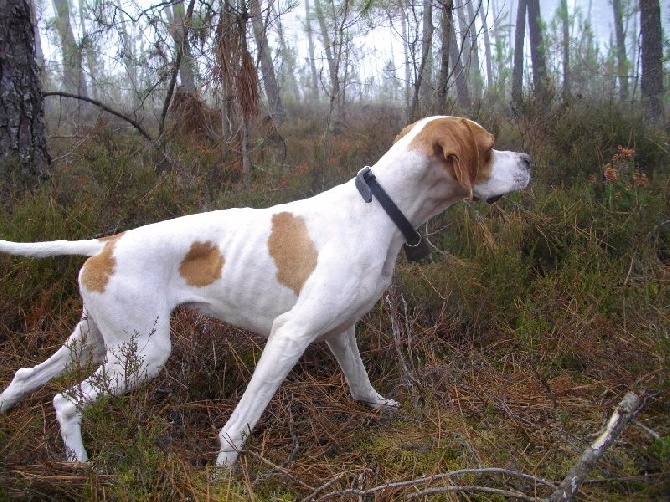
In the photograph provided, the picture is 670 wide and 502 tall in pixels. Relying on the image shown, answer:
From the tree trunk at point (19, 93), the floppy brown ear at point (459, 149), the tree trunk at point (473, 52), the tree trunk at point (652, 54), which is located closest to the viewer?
the floppy brown ear at point (459, 149)

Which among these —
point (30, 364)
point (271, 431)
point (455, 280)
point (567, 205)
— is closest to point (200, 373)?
point (271, 431)

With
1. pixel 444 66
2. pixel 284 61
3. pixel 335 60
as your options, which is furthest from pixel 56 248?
pixel 284 61

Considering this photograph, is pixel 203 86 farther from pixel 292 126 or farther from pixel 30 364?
pixel 292 126

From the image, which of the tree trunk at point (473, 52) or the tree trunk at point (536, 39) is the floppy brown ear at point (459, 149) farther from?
the tree trunk at point (536, 39)

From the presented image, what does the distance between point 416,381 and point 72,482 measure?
1592 mm

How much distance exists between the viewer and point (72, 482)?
85.4 inches

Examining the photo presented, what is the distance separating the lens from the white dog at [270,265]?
98.7 inches

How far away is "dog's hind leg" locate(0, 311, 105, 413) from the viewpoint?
9.27ft

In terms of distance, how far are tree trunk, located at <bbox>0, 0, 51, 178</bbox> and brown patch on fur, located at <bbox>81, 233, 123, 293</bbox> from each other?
227 centimetres

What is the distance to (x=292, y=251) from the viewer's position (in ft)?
8.87

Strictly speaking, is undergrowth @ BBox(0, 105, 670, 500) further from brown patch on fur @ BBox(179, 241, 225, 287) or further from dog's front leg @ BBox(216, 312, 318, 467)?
brown patch on fur @ BBox(179, 241, 225, 287)

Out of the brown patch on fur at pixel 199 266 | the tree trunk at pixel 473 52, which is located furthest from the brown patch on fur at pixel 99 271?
the tree trunk at pixel 473 52

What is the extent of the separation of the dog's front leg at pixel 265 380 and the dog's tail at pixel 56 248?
3.24 feet

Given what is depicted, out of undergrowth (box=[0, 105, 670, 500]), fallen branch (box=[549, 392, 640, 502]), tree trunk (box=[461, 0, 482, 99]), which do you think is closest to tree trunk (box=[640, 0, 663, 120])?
tree trunk (box=[461, 0, 482, 99])
